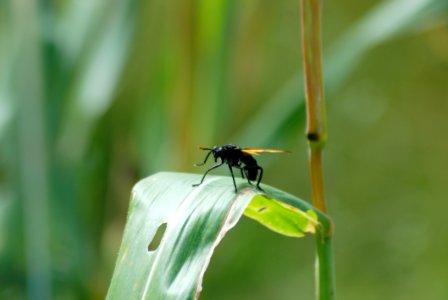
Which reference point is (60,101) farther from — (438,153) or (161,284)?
(438,153)

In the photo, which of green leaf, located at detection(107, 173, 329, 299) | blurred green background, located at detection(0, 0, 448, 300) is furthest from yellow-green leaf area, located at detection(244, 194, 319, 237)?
blurred green background, located at detection(0, 0, 448, 300)

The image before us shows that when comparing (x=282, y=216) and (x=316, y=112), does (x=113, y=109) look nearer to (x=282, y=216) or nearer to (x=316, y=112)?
(x=282, y=216)

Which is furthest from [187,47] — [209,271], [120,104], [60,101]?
[209,271]

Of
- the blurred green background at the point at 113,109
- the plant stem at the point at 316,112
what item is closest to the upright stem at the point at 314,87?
the plant stem at the point at 316,112

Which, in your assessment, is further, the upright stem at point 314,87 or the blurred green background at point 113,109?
the blurred green background at point 113,109

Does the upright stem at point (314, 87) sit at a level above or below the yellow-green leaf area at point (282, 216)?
above

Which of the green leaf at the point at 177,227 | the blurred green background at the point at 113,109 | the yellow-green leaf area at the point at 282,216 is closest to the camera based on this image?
the green leaf at the point at 177,227

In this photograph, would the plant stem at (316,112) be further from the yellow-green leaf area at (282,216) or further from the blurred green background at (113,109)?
the blurred green background at (113,109)
